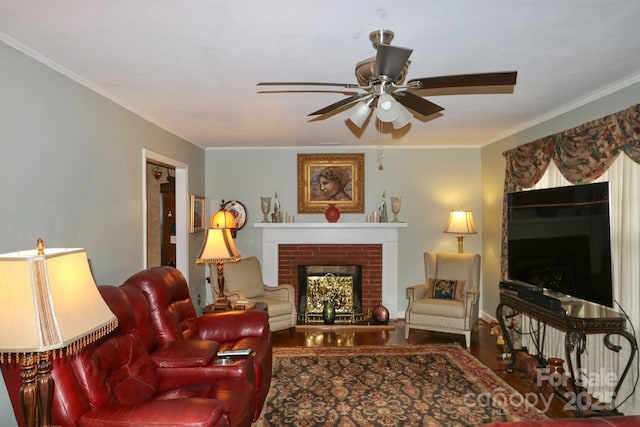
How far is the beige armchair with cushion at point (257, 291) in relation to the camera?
508 centimetres

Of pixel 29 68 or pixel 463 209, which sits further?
pixel 463 209

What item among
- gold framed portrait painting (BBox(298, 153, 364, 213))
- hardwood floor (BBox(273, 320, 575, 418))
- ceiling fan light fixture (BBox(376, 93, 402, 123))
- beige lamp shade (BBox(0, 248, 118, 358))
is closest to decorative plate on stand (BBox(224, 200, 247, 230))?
gold framed portrait painting (BBox(298, 153, 364, 213))

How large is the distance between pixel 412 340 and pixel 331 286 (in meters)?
1.48

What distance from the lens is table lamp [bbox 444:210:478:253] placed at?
546cm

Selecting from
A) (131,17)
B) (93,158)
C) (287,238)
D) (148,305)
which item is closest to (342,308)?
(287,238)

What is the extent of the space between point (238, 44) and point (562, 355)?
4060 mm

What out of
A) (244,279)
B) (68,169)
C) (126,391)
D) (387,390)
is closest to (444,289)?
(387,390)

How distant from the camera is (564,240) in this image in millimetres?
3539

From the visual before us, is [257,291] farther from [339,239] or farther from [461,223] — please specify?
[461,223]

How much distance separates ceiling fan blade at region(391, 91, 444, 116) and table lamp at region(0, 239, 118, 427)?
1681 millimetres

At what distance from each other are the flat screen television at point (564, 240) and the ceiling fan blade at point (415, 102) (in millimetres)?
1683

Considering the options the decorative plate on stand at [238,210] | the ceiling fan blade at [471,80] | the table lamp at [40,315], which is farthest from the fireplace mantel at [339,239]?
the table lamp at [40,315]

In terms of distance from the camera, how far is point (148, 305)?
2.97 meters

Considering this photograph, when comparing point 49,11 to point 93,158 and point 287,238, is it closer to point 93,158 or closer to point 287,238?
point 93,158
